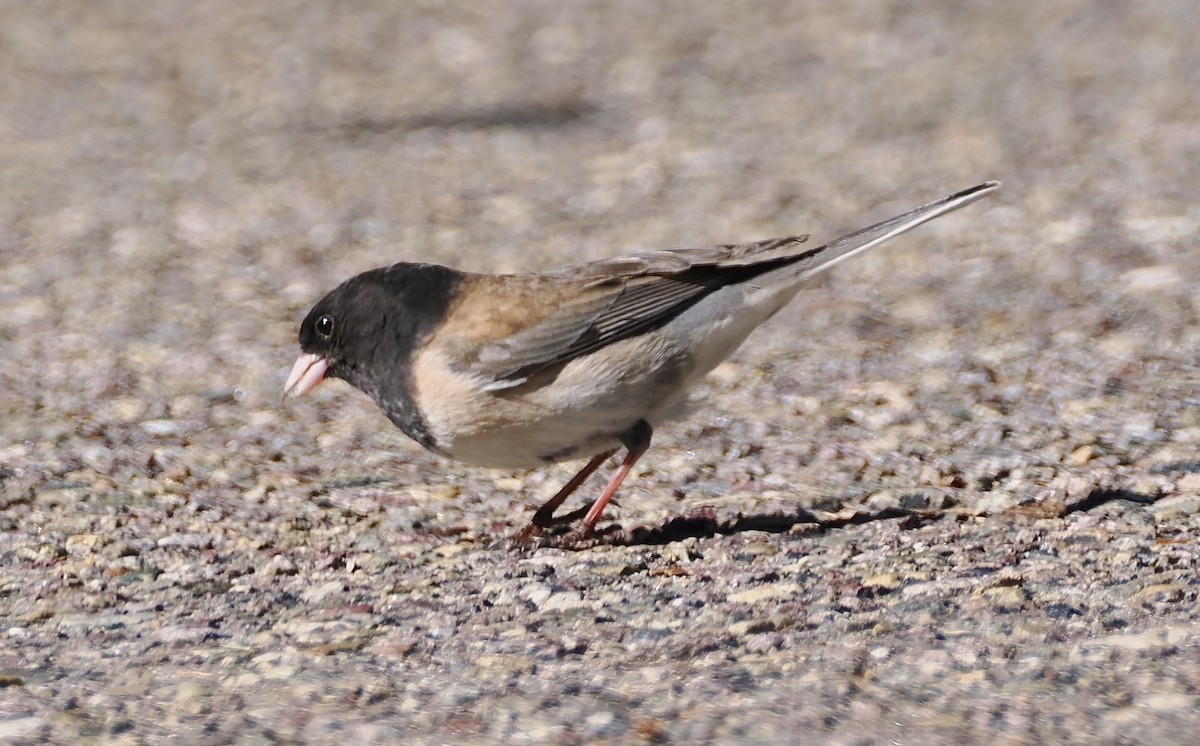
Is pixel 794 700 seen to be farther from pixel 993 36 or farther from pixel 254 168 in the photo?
pixel 993 36

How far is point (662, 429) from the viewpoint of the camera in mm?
5191

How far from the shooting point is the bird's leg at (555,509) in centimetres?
438

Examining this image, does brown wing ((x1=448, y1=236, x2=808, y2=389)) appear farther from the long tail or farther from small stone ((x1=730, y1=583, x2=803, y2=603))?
small stone ((x1=730, y1=583, x2=803, y2=603))

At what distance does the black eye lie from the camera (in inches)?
175

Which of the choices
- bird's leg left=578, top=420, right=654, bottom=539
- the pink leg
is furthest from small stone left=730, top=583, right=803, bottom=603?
the pink leg

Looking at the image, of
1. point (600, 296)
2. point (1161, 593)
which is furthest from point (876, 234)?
point (1161, 593)

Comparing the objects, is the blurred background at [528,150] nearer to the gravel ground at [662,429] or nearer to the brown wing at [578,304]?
the gravel ground at [662,429]

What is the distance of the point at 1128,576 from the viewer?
3635 millimetres

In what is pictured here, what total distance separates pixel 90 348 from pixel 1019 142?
446cm

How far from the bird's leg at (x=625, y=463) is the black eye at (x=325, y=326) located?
0.89m

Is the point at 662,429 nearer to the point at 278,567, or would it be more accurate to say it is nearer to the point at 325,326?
the point at 325,326

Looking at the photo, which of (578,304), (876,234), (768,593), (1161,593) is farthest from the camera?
(876,234)

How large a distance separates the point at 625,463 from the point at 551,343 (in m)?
0.43

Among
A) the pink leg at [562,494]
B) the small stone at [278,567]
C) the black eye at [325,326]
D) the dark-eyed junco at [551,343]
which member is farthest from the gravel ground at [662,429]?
the black eye at [325,326]
